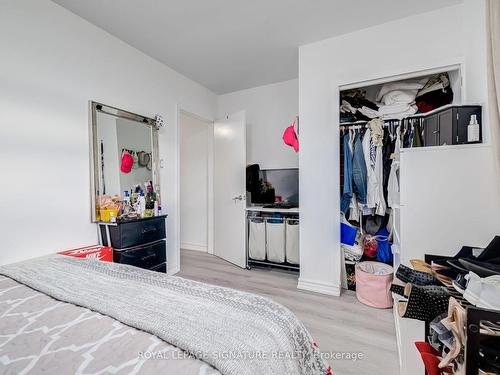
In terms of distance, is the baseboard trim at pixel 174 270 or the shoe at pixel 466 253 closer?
the shoe at pixel 466 253

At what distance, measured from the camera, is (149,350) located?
2.17 feet

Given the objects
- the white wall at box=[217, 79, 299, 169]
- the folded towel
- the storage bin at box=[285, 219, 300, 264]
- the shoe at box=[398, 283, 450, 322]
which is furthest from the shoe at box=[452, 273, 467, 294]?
the white wall at box=[217, 79, 299, 169]

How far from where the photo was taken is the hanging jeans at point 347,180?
256 cm

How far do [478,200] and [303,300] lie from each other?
1646 mm

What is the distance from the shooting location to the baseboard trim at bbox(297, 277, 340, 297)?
2475 mm

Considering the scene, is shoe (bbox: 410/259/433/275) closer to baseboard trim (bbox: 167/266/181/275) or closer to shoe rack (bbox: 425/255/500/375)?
shoe rack (bbox: 425/255/500/375)

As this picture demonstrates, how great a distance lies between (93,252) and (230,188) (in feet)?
6.38

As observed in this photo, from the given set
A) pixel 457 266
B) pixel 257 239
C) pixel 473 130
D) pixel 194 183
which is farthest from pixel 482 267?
pixel 194 183

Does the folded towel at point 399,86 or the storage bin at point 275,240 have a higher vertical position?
the folded towel at point 399,86

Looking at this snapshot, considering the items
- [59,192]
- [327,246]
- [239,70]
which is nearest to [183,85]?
[239,70]

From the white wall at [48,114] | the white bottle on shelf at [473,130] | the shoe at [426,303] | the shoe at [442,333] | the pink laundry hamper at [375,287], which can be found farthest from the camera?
the pink laundry hamper at [375,287]

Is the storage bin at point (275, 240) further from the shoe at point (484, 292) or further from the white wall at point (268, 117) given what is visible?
the shoe at point (484, 292)

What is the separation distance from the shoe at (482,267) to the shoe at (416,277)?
0.15m

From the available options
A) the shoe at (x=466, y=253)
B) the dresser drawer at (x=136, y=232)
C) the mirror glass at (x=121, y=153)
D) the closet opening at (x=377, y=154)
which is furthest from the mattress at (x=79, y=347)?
the closet opening at (x=377, y=154)
